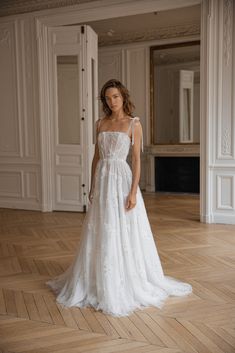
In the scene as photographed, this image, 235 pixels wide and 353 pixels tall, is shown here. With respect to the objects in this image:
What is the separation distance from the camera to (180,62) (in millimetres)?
8031

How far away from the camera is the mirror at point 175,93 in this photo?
7914 millimetres

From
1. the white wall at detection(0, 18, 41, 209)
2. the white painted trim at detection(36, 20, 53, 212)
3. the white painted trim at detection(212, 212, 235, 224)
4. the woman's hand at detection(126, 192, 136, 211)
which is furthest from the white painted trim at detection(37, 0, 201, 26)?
the woman's hand at detection(126, 192, 136, 211)

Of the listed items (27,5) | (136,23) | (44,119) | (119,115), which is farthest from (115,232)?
(136,23)

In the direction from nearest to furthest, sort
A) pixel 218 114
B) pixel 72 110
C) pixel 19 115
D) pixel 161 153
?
pixel 218 114 → pixel 72 110 → pixel 19 115 → pixel 161 153

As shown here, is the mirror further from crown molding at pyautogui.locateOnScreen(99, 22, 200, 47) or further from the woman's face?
the woman's face

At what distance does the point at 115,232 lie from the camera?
276cm

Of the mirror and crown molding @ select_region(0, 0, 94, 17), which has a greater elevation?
crown molding @ select_region(0, 0, 94, 17)

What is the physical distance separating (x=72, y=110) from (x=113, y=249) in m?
3.90

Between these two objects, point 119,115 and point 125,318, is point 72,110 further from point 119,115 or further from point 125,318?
point 125,318

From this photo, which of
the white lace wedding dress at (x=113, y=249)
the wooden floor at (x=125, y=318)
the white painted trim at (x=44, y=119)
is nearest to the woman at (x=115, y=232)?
the white lace wedding dress at (x=113, y=249)

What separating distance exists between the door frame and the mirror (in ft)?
7.60

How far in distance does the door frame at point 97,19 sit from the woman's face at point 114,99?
2797 millimetres

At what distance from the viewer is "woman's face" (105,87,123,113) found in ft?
9.05

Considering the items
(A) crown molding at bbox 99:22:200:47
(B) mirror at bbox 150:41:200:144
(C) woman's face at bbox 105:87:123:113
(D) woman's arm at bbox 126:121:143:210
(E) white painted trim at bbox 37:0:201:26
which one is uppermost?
(A) crown molding at bbox 99:22:200:47
